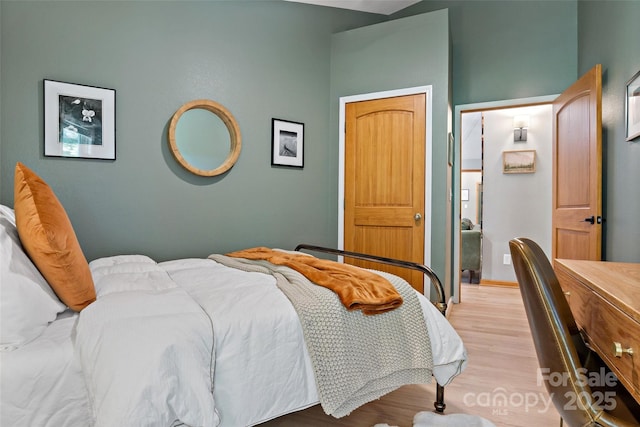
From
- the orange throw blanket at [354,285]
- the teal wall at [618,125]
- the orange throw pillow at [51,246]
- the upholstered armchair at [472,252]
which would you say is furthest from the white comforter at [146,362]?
the upholstered armchair at [472,252]

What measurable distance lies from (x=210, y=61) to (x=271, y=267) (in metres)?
2.02

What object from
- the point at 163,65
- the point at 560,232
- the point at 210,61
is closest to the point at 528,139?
the point at 560,232

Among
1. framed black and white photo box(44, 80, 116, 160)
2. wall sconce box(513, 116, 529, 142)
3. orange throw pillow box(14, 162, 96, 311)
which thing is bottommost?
orange throw pillow box(14, 162, 96, 311)

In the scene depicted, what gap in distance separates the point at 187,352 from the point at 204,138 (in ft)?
7.67

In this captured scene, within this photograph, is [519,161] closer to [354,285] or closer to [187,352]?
[354,285]

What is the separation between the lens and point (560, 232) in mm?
3490

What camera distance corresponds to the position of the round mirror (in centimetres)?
305

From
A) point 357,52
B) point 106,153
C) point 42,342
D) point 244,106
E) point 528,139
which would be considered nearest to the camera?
point 42,342

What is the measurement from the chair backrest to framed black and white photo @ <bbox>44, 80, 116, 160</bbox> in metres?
2.69

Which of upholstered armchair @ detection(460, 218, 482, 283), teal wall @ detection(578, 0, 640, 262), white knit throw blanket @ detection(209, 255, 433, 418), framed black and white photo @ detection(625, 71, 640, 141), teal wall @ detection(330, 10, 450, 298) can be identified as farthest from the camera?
upholstered armchair @ detection(460, 218, 482, 283)

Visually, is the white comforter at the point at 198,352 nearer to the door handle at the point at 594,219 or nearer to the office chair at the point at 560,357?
the office chair at the point at 560,357

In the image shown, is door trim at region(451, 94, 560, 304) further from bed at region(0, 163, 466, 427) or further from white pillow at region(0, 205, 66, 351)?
white pillow at region(0, 205, 66, 351)

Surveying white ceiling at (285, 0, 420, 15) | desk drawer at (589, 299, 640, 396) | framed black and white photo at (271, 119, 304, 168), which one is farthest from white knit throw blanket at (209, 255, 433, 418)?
white ceiling at (285, 0, 420, 15)

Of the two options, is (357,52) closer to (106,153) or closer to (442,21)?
(442,21)
